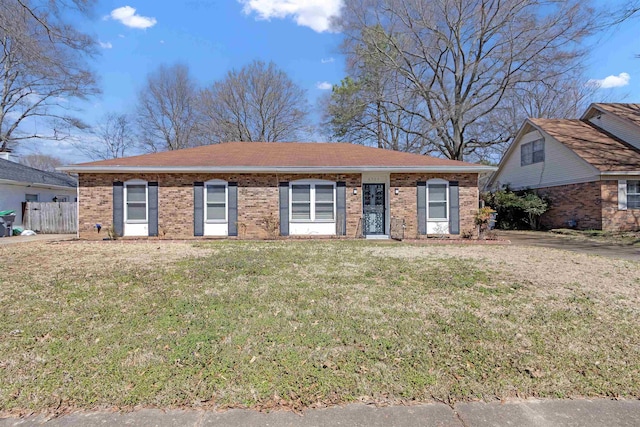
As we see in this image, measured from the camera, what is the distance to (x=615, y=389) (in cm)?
275

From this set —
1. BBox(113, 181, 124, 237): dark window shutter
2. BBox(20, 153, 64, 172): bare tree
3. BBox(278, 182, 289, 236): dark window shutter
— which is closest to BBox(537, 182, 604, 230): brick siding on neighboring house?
BBox(278, 182, 289, 236): dark window shutter

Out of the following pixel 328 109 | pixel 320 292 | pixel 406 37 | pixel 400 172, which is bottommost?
pixel 320 292

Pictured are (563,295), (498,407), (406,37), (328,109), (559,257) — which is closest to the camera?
(498,407)

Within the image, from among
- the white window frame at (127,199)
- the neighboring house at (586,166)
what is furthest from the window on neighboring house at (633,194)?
the white window frame at (127,199)

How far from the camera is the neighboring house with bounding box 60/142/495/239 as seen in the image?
39.7 ft

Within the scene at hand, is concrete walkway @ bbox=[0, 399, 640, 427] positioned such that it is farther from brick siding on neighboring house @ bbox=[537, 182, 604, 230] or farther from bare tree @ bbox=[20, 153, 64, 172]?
bare tree @ bbox=[20, 153, 64, 172]

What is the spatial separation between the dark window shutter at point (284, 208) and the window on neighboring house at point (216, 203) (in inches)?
78.3

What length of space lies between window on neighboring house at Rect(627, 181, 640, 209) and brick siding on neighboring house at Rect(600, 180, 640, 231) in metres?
0.22

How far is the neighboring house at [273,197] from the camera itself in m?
12.1

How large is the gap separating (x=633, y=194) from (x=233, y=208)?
16.7m

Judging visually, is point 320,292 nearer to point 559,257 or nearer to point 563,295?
point 563,295

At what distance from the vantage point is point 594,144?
16.7 metres

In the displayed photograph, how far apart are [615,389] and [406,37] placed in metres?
25.4

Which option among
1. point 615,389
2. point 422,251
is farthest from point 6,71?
point 615,389
